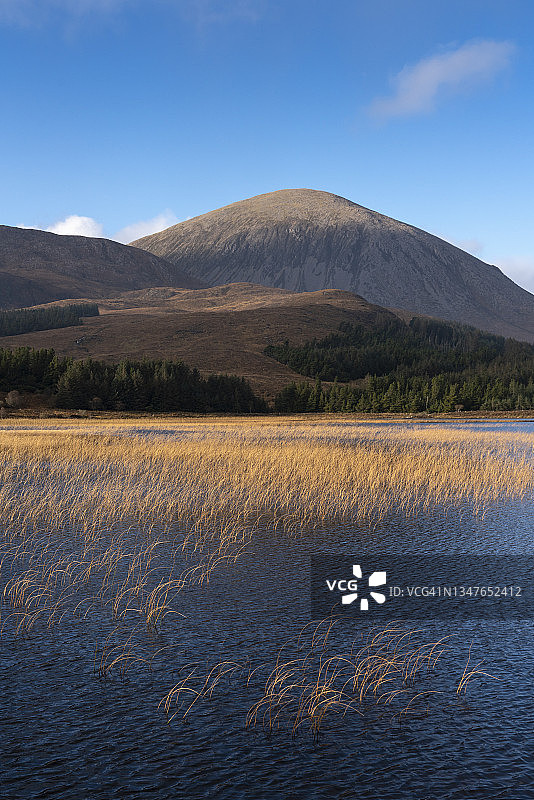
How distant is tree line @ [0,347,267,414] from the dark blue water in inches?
4271

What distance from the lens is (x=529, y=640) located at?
11008 mm

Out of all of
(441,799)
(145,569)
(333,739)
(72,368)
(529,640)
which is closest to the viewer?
(441,799)

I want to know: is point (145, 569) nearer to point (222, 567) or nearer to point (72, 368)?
point (222, 567)

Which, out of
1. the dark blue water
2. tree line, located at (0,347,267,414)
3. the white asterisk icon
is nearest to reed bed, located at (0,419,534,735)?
the dark blue water

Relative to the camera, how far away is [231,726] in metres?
8.12

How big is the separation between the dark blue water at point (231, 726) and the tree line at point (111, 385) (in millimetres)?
108478

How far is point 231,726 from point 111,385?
120 m

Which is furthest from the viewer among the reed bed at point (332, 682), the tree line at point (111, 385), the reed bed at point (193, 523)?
the tree line at point (111, 385)

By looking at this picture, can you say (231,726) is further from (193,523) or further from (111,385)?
(111,385)

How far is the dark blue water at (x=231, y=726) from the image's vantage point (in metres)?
6.89

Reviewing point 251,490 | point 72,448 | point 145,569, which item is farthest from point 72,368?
point 145,569

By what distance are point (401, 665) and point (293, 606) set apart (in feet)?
10.3

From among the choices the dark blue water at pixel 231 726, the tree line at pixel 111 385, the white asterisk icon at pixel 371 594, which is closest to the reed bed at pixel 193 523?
the dark blue water at pixel 231 726

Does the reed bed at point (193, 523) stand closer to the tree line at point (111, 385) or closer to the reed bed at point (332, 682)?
the reed bed at point (332, 682)
